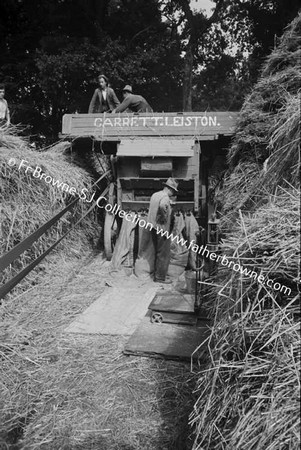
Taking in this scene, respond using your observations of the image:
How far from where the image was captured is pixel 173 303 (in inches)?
170

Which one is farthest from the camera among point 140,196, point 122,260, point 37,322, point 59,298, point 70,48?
point 70,48

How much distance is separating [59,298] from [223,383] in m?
3.60

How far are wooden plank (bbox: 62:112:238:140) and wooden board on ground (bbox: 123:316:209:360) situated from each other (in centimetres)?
375

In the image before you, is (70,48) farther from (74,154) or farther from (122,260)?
(122,260)

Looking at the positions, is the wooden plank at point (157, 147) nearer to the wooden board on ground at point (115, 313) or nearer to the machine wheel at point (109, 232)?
the machine wheel at point (109, 232)

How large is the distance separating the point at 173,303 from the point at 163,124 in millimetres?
3505

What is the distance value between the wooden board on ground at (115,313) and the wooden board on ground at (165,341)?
0.21 metres

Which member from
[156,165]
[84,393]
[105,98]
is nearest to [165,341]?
[84,393]

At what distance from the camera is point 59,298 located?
5047 millimetres

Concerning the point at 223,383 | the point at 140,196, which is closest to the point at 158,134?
the point at 140,196

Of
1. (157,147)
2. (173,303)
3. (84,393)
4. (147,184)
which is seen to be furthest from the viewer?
(147,184)

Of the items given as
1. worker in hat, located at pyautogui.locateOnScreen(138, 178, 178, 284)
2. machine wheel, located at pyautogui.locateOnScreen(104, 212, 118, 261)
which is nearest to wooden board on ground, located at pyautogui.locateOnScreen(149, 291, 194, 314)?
worker in hat, located at pyautogui.locateOnScreen(138, 178, 178, 284)

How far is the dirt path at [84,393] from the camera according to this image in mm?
2500

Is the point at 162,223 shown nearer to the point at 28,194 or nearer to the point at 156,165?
the point at 156,165
